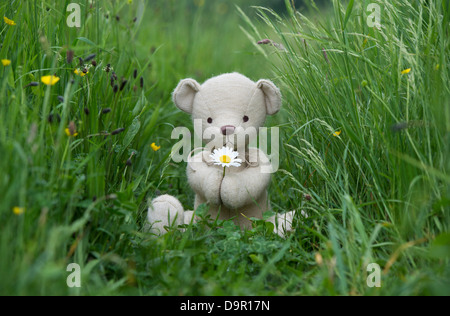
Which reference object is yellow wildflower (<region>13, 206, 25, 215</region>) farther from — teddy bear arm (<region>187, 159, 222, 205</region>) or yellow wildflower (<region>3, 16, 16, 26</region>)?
yellow wildflower (<region>3, 16, 16, 26</region>)

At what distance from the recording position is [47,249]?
1430 millimetres

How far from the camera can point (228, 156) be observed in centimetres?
216

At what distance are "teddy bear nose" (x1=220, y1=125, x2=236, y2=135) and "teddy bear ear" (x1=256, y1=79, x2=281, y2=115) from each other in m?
0.25

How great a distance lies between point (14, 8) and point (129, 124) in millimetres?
779

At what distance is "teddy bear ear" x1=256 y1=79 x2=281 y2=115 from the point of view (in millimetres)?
2311

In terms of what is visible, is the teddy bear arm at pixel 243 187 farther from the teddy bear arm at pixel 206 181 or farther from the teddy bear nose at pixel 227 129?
the teddy bear nose at pixel 227 129

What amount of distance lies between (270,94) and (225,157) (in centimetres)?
39

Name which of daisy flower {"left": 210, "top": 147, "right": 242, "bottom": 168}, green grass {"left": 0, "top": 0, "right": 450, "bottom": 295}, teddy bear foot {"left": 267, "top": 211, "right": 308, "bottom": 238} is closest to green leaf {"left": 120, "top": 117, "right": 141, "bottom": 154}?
green grass {"left": 0, "top": 0, "right": 450, "bottom": 295}

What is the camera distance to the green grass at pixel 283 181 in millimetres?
1544

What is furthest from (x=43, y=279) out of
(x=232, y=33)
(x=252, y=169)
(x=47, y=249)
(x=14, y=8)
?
(x=232, y=33)

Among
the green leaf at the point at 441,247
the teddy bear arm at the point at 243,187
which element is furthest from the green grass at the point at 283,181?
the teddy bear arm at the point at 243,187

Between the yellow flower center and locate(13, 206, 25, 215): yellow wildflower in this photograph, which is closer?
locate(13, 206, 25, 215): yellow wildflower

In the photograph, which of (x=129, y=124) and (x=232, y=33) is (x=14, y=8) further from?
(x=232, y=33)

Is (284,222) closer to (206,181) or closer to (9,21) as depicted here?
(206,181)
